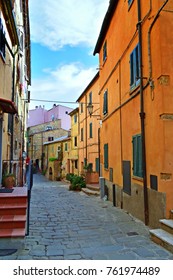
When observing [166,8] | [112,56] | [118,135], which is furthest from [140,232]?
[112,56]

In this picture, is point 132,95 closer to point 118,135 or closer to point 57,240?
point 118,135

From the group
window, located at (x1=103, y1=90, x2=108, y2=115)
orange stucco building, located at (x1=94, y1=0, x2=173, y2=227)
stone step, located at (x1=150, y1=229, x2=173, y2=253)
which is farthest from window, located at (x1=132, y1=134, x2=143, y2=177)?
window, located at (x1=103, y1=90, x2=108, y2=115)

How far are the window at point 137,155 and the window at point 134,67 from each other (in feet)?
5.69

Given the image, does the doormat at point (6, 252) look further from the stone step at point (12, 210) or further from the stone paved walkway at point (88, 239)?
the stone step at point (12, 210)

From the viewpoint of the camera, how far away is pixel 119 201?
955cm

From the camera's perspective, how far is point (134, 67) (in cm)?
766

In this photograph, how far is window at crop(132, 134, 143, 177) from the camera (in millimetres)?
7066

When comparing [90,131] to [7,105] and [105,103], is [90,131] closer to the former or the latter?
[105,103]

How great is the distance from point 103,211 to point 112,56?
674cm

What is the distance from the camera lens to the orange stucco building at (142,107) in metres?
5.70

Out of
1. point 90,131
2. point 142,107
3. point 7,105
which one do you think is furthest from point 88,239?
point 90,131

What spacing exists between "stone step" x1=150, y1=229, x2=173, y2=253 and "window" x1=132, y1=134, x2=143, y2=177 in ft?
6.77

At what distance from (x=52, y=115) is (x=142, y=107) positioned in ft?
153

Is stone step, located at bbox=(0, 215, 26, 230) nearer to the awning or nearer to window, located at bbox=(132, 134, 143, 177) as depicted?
the awning
